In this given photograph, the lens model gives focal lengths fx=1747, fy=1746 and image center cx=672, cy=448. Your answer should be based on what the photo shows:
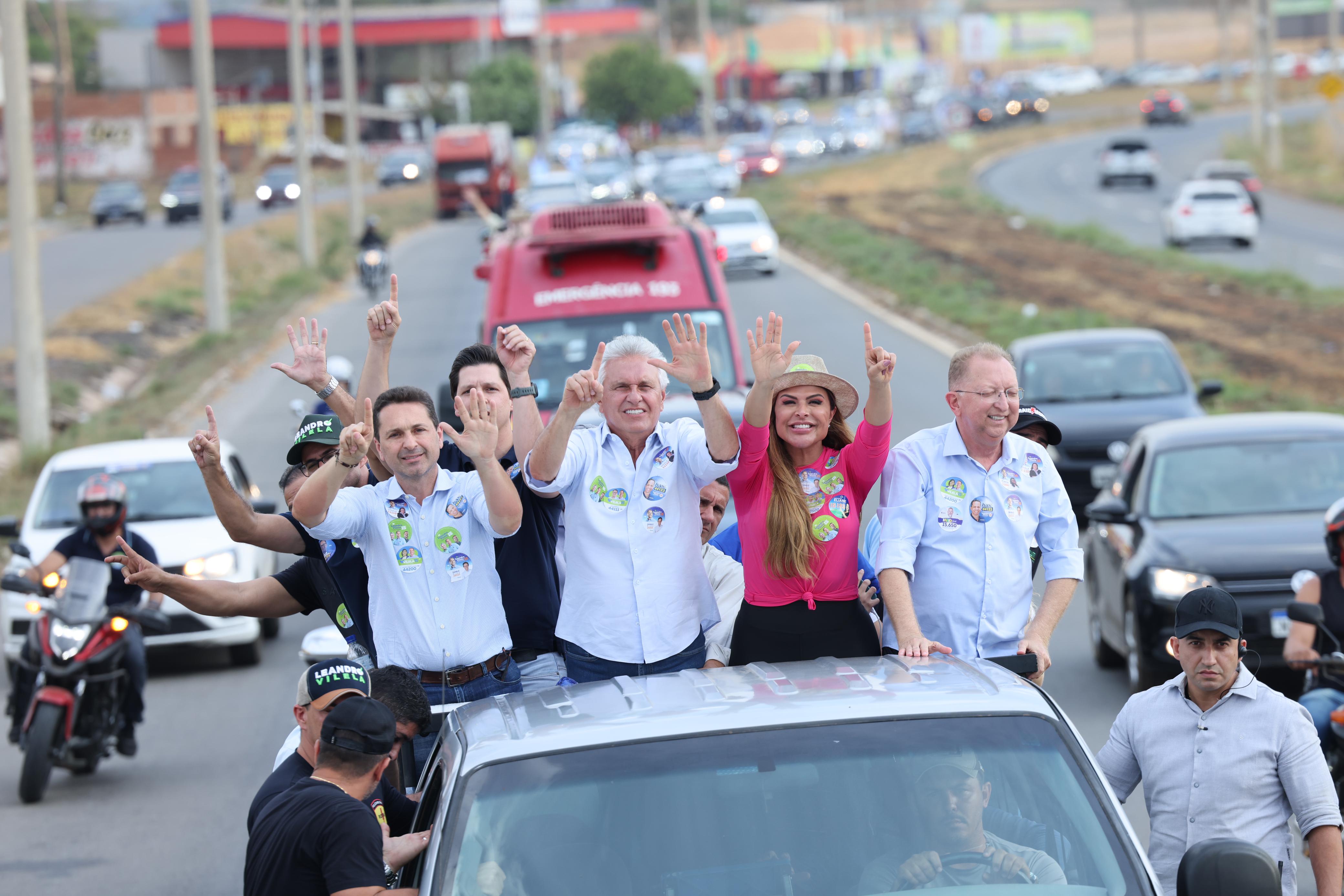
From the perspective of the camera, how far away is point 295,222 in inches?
2272

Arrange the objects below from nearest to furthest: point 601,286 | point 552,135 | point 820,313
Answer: point 601,286, point 820,313, point 552,135

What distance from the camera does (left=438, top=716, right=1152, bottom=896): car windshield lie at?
12.8 ft

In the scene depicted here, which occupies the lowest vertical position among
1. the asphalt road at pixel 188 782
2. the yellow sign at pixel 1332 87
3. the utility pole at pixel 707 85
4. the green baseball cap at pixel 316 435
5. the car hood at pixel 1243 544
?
the asphalt road at pixel 188 782

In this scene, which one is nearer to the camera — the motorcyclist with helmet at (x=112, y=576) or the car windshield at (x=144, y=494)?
the motorcyclist with helmet at (x=112, y=576)

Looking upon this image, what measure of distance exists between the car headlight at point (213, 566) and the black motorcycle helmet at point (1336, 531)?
8309 mm

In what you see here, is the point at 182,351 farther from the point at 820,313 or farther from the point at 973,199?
the point at 973,199

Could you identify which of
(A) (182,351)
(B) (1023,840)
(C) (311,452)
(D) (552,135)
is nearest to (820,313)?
(A) (182,351)

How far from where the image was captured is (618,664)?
555cm

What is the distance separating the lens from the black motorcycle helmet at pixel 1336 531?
7.20 m

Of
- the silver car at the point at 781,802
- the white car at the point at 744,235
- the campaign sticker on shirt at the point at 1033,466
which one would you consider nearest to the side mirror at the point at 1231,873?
the silver car at the point at 781,802

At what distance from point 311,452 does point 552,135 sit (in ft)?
295

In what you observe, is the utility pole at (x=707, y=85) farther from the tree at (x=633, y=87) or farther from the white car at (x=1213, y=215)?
the white car at (x=1213, y=215)

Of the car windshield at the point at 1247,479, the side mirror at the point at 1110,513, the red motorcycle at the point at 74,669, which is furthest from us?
the car windshield at the point at 1247,479

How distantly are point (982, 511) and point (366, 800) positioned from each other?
7.45ft
